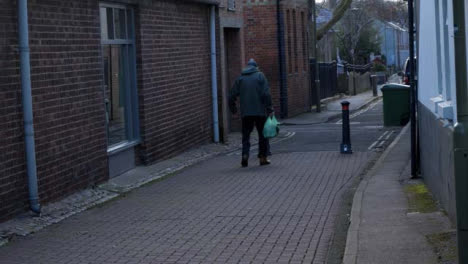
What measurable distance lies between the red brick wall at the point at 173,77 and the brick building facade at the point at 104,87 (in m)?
0.02

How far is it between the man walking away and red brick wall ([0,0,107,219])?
3.14m

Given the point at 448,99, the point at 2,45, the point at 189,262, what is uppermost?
the point at 2,45

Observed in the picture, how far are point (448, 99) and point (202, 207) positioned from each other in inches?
140

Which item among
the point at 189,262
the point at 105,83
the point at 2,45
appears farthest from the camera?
the point at 105,83

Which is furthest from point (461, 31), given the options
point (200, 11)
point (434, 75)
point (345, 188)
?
point (200, 11)

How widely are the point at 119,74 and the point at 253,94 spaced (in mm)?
2374

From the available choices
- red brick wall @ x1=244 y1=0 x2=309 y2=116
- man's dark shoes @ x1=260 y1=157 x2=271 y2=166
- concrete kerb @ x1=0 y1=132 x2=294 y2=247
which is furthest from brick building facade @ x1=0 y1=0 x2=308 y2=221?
red brick wall @ x1=244 y1=0 x2=309 y2=116

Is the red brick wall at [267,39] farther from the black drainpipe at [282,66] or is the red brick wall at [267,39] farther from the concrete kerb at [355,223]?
the concrete kerb at [355,223]

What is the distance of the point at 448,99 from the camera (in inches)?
370

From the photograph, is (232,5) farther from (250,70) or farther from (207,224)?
(207,224)

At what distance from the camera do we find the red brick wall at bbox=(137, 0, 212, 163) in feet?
50.7

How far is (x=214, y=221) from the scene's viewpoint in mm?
10367

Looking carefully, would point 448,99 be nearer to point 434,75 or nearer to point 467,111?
point 434,75

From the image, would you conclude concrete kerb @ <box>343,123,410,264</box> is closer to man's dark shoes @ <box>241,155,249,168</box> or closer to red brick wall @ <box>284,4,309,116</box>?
man's dark shoes @ <box>241,155,249,168</box>
